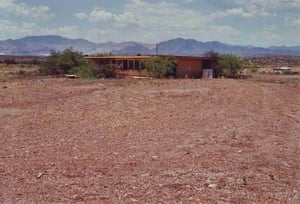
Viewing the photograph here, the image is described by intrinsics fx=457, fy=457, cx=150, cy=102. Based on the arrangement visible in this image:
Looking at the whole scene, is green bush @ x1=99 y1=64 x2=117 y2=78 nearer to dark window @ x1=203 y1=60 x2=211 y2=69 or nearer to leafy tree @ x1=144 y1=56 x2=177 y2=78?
leafy tree @ x1=144 y1=56 x2=177 y2=78

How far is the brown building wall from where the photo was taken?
46.4 metres

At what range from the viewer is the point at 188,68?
4709 cm

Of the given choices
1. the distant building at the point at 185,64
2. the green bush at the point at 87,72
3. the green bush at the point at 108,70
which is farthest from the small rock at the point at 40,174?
the green bush at the point at 108,70

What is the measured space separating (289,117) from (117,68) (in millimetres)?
34509

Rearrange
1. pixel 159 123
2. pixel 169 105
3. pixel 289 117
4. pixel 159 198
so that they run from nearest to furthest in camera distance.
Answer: pixel 159 198 < pixel 159 123 < pixel 289 117 < pixel 169 105

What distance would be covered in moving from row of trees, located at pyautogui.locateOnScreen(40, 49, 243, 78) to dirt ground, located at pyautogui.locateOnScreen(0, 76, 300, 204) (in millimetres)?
26097

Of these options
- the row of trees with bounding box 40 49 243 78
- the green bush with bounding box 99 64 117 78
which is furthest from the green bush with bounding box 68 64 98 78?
the green bush with bounding box 99 64 117 78

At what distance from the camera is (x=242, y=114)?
16484 millimetres

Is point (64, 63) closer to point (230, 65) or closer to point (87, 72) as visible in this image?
point (87, 72)

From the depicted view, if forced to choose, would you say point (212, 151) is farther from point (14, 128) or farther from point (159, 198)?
point (14, 128)

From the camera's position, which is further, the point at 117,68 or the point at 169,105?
the point at 117,68

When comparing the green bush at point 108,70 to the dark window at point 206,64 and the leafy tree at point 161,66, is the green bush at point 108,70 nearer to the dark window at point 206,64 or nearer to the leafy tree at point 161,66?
the leafy tree at point 161,66

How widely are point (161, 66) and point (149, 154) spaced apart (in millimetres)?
34440

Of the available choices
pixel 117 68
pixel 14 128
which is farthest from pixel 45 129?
pixel 117 68
